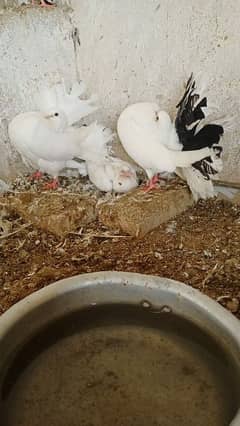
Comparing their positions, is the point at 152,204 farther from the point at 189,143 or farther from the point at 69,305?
the point at 69,305

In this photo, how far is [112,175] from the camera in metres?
2.06

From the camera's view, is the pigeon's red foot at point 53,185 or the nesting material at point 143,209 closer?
the nesting material at point 143,209

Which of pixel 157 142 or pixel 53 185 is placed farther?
pixel 53 185

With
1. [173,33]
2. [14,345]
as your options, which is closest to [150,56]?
[173,33]

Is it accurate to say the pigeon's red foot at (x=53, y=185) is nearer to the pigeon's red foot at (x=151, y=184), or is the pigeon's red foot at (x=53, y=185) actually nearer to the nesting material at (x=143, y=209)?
the nesting material at (x=143, y=209)

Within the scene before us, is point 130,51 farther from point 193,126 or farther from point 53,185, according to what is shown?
point 53,185

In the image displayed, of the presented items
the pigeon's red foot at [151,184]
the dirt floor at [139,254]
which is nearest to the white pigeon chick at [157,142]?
the pigeon's red foot at [151,184]

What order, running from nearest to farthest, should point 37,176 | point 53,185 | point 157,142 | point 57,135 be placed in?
point 157,142 → point 57,135 → point 53,185 → point 37,176

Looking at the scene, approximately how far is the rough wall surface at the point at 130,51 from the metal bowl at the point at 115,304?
0.94 meters

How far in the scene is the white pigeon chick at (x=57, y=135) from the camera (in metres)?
1.99

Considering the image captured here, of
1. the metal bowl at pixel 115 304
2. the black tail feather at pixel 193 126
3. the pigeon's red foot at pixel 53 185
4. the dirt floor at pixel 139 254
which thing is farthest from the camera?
the pigeon's red foot at pixel 53 185

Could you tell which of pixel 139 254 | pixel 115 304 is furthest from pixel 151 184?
pixel 115 304

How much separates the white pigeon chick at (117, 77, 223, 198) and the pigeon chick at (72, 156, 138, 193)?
5.5 inches

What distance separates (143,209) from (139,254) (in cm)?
20
